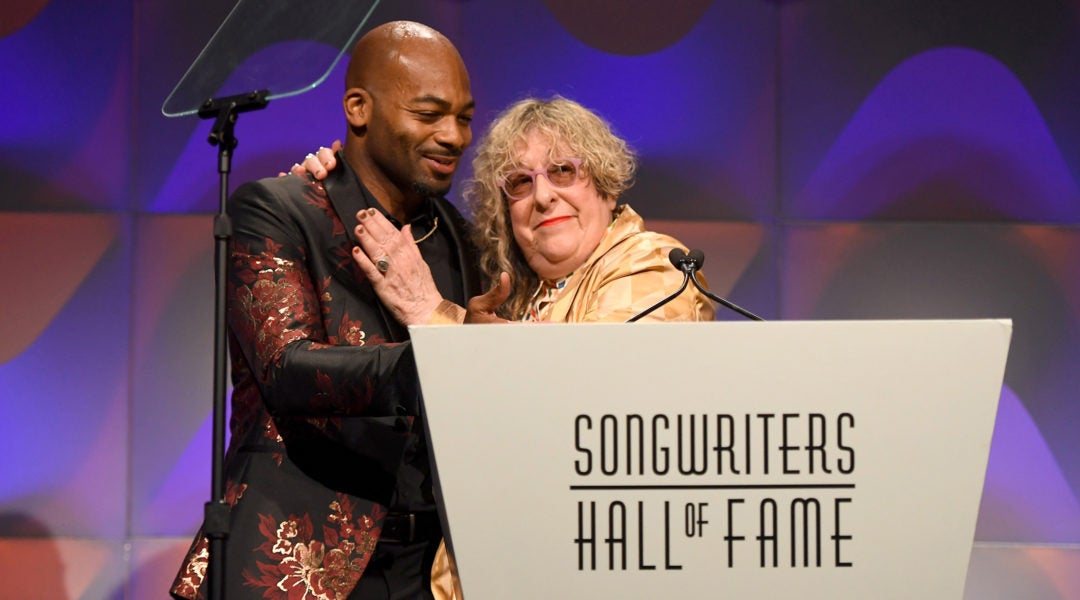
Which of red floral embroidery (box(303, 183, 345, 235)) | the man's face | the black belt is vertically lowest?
the black belt

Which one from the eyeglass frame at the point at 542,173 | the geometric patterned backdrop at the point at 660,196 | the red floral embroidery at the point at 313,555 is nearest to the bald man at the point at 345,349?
the red floral embroidery at the point at 313,555

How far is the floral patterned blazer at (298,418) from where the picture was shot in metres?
2.04

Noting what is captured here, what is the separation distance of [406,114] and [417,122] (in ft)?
0.09

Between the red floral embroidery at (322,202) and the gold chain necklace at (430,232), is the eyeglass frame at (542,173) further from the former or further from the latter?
the red floral embroidery at (322,202)

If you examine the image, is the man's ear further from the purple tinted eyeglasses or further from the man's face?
the purple tinted eyeglasses

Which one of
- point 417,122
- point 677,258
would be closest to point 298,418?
point 417,122

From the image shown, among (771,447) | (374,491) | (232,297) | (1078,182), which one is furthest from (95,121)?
(1078,182)

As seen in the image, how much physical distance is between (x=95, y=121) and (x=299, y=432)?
2.00 m

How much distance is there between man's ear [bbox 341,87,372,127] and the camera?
2410 millimetres

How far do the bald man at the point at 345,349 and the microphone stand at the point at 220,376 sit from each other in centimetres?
18

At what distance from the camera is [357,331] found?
7.22 feet

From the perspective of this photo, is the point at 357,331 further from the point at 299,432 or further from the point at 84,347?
the point at 84,347

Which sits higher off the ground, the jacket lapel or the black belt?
the jacket lapel

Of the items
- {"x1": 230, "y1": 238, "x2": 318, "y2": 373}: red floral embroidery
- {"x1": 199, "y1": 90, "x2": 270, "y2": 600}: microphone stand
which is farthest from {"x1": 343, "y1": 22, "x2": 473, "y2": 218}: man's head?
{"x1": 199, "y1": 90, "x2": 270, "y2": 600}: microphone stand
